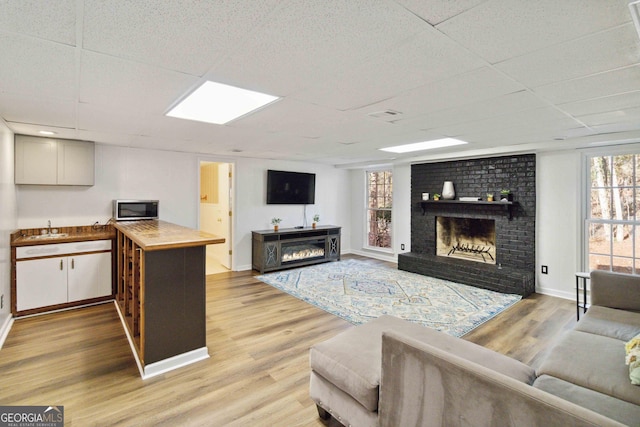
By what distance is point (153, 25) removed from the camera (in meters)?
1.37

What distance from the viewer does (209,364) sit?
2.60 m

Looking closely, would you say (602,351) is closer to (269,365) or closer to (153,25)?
(269,365)

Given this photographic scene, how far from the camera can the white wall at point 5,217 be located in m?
3.02

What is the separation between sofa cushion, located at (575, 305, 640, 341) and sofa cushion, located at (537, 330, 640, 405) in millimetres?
106

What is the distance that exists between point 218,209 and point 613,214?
260 inches

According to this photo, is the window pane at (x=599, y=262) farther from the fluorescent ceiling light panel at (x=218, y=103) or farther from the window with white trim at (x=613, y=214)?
the fluorescent ceiling light panel at (x=218, y=103)

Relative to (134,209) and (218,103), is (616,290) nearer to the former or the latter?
(218,103)

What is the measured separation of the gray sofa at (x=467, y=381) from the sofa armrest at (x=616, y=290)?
0.22 m

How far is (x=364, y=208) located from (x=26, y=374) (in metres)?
6.37

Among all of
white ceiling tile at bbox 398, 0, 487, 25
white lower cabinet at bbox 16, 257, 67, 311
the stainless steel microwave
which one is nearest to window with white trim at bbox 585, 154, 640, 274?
white ceiling tile at bbox 398, 0, 487, 25

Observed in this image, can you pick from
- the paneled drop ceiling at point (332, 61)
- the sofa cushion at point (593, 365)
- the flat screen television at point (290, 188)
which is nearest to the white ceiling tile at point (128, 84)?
the paneled drop ceiling at point (332, 61)

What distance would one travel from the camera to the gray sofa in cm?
106

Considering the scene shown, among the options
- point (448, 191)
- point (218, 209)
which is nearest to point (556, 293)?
point (448, 191)

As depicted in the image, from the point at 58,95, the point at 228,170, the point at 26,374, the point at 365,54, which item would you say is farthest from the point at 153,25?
the point at 228,170
